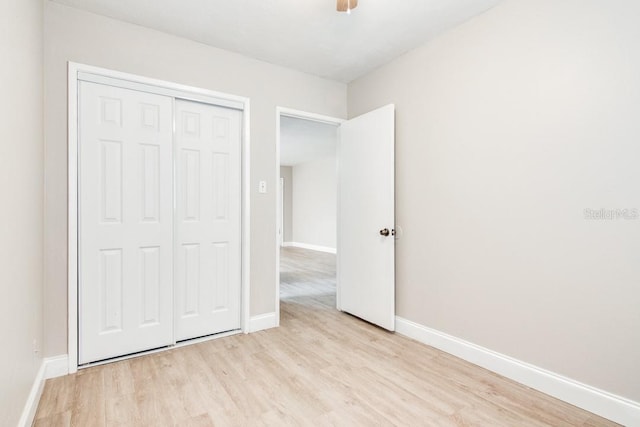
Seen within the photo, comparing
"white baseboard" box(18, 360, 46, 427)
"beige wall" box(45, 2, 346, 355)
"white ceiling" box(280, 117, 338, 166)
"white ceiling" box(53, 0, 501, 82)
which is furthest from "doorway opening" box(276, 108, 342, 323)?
"white baseboard" box(18, 360, 46, 427)

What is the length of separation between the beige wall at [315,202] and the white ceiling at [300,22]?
5.30 meters

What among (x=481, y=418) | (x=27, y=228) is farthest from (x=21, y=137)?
(x=481, y=418)

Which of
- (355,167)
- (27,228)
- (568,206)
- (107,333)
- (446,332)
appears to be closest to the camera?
(27,228)

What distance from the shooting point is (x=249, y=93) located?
2.87m

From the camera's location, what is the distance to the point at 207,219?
2.69 metres

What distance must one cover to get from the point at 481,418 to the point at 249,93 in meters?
2.93

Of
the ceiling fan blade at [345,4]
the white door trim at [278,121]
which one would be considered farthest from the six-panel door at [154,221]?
the ceiling fan blade at [345,4]

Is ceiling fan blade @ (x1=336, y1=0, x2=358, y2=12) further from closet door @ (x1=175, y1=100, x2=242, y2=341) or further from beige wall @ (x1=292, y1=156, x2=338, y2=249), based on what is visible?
A: beige wall @ (x1=292, y1=156, x2=338, y2=249)

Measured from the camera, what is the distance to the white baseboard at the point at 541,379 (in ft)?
5.37

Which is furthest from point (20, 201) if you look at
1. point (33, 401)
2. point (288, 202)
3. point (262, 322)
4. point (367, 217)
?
point (288, 202)

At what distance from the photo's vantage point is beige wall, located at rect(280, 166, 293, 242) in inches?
396

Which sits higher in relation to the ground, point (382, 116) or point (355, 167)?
point (382, 116)

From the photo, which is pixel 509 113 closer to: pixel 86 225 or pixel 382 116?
pixel 382 116

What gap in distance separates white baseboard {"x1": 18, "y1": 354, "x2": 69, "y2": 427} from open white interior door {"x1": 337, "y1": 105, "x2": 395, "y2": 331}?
2.39 meters
